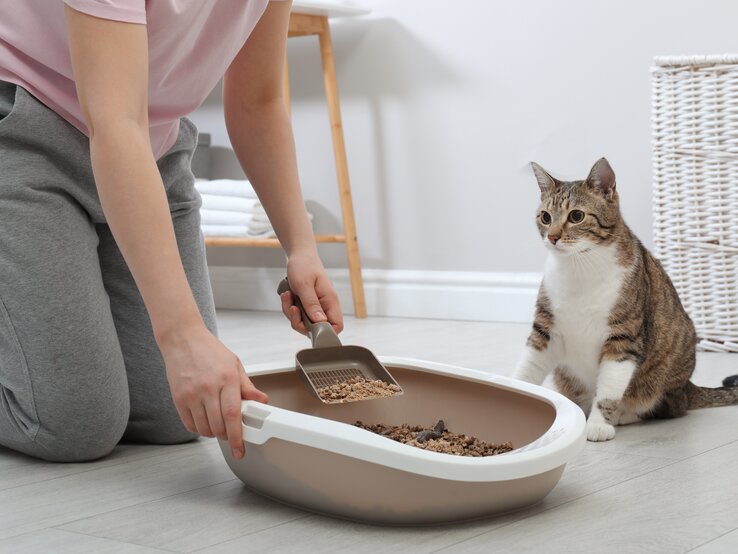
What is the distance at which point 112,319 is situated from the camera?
4.34 feet

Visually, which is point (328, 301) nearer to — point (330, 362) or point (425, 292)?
point (330, 362)

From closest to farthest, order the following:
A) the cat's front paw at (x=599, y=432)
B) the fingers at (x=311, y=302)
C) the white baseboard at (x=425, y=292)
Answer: the fingers at (x=311, y=302) → the cat's front paw at (x=599, y=432) → the white baseboard at (x=425, y=292)

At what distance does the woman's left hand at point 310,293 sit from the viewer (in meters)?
1.19

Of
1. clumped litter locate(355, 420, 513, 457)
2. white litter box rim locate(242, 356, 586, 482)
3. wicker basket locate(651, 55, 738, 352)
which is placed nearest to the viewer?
white litter box rim locate(242, 356, 586, 482)

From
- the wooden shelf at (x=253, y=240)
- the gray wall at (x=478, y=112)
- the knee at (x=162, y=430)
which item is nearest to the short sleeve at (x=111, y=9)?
the knee at (x=162, y=430)

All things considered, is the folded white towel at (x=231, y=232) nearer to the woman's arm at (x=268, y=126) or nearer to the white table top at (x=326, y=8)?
the white table top at (x=326, y=8)

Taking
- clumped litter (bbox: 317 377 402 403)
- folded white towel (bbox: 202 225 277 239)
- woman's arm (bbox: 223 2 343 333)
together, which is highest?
woman's arm (bbox: 223 2 343 333)

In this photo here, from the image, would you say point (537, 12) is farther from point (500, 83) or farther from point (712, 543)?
point (712, 543)

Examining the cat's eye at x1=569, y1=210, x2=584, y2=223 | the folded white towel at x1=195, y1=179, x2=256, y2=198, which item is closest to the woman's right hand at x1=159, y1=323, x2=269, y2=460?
the cat's eye at x1=569, y1=210, x2=584, y2=223

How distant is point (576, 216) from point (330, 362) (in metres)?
0.47

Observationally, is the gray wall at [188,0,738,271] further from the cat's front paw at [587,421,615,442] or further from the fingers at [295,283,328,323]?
the fingers at [295,283,328,323]

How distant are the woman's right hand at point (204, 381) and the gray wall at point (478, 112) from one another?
1.56 meters

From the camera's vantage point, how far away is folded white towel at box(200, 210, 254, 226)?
273 centimetres

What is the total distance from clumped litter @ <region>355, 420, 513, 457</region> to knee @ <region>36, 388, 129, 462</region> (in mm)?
323
